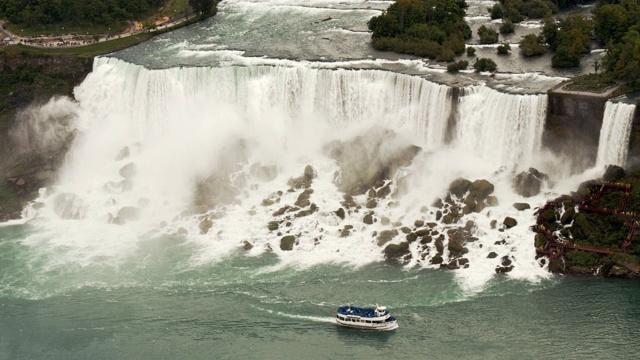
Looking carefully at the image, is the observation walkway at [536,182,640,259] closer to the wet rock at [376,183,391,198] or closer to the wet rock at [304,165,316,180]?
the wet rock at [376,183,391,198]

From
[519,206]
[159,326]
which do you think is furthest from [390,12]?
[159,326]

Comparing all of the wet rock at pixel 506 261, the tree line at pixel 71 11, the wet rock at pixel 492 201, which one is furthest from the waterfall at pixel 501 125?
the tree line at pixel 71 11

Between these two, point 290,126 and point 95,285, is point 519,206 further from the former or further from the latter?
point 95,285

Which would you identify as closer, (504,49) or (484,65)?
(484,65)

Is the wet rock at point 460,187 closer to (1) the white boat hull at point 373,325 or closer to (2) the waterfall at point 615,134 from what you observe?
(2) the waterfall at point 615,134

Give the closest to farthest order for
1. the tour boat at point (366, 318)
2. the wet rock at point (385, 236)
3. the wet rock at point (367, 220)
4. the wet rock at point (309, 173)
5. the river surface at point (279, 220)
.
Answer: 1. the tour boat at point (366, 318)
2. the river surface at point (279, 220)
3. the wet rock at point (385, 236)
4. the wet rock at point (367, 220)
5. the wet rock at point (309, 173)

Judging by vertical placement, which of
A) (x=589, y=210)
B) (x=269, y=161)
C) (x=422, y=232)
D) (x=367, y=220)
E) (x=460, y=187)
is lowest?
(x=422, y=232)

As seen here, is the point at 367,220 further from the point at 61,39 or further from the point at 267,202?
the point at 61,39

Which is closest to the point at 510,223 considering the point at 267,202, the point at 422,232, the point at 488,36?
the point at 422,232
